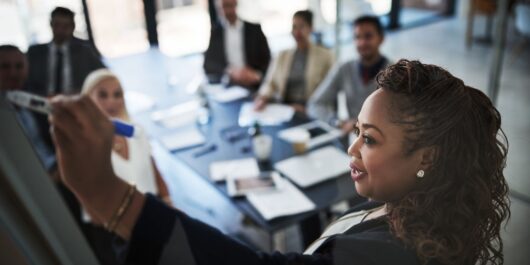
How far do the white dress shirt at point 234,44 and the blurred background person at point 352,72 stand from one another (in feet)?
2.99

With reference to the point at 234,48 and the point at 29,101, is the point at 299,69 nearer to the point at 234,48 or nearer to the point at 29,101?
the point at 234,48

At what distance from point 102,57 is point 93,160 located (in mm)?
582

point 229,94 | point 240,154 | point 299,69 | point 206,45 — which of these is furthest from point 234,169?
point 206,45

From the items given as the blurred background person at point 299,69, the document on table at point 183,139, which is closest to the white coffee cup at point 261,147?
the document on table at point 183,139

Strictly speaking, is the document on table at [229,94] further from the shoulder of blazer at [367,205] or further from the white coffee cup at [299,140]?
the shoulder of blazer at [367,205]

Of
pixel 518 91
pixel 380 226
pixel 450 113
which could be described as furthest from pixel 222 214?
pixel 518 91

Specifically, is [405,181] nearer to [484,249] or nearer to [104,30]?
[484,249]

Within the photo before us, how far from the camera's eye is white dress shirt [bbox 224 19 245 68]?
3234 mm

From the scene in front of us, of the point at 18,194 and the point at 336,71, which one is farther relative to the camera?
the point at 336,71

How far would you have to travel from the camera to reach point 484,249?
64 cm

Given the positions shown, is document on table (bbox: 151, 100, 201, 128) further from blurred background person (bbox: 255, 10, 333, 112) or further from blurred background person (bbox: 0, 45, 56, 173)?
blurred background person (bbox: 0, 45, 56, 173)

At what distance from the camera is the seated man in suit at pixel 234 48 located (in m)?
3.23

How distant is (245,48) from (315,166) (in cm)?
155

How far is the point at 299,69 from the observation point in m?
2.84
